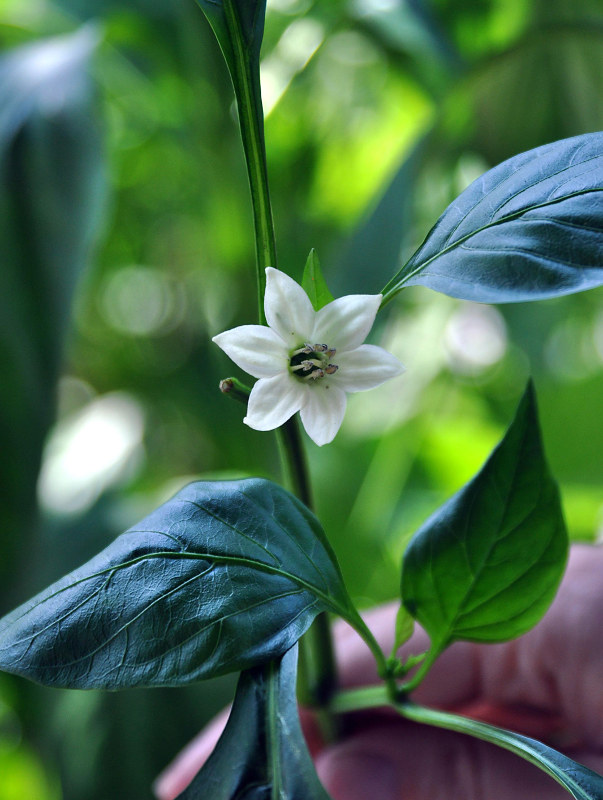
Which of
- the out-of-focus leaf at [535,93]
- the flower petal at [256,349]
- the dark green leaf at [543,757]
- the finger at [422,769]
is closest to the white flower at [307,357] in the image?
the flower petal at [256,349]

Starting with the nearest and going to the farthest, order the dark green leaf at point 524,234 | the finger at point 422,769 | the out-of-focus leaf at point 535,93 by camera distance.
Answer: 1. the dark green leaf at point 524,234
2. the finger at point 422,769
3. the out-of-focus leaf at point 535,93

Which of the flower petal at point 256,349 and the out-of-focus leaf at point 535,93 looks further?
the out-of-focus leaf at point 535,93

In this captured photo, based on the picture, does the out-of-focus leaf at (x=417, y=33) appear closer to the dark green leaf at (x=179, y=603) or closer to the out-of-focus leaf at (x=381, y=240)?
the out-of-focus leaf at (x=381, y=240)

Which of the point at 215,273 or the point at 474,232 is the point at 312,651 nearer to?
the point at 474,232

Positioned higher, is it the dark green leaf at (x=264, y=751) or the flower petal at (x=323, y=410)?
the flower petal at (x=323, y=410)

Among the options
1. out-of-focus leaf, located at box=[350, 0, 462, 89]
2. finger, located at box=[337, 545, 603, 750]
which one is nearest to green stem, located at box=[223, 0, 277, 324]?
finger, located at box=[337, 545, 603, 750]

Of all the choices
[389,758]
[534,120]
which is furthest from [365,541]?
[534,120]
